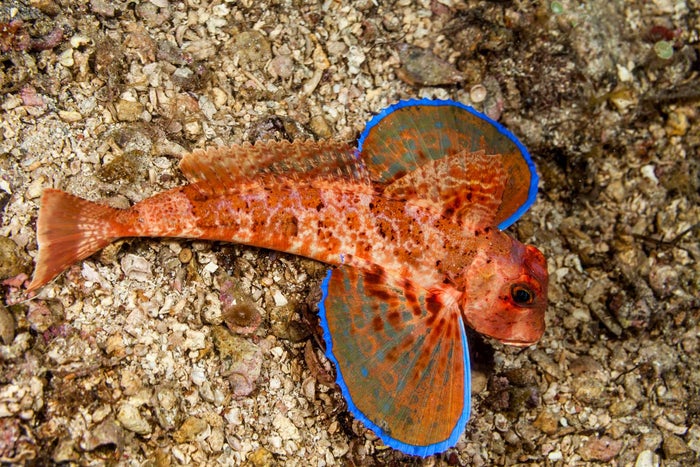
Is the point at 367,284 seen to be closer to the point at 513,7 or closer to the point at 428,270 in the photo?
the point at 428,270

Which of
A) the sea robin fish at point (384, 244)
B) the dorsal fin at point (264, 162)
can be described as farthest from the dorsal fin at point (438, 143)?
the dorsal fin at point (264, 162)

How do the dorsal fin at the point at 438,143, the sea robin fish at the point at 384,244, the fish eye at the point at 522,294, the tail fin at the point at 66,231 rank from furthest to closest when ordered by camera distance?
the dorsal fin at the point at 438,143 < the fish eye at the point at 522,294 < the sea robin fish at the point at 384,244 < the tail fin at the point at 66,231

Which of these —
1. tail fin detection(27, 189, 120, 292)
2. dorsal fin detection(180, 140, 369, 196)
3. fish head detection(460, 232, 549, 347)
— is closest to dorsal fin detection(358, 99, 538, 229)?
dorsal fin detection(180, 140, 369, 196)

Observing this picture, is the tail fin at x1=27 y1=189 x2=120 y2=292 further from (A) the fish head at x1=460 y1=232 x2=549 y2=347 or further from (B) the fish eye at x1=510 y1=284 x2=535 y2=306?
(B) the fish eye at x1=510 y1=284 x2=535 y2=306

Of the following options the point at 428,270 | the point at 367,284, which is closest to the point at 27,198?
the point at 367,284

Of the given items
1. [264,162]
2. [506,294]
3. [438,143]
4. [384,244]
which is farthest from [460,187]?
[264,162]

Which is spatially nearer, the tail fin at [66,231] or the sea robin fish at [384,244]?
the tail fin at [66,231]

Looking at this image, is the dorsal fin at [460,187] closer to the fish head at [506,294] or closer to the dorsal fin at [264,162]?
the fish head at [506,294]

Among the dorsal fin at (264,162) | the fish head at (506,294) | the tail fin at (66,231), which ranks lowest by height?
the fish head at (506,294)
